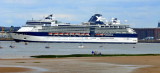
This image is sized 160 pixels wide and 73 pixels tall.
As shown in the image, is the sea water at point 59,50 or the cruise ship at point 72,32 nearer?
the sea water at point 59,50

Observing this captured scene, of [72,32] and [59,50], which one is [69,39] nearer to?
[72,32]

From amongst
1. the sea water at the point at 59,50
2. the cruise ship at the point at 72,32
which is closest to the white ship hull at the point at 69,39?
the cruise ship at the point at 72,32

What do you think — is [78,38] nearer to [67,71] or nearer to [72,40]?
[72,40]

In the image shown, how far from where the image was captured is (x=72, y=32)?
6983 inches

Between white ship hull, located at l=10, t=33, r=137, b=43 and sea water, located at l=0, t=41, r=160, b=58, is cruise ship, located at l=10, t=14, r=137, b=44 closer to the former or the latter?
white ship hull, located at l=10, t=33, r=137, b=43

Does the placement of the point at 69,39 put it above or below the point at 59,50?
above

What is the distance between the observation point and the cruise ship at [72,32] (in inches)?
6814

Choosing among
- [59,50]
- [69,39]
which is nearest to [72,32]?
[69,39]

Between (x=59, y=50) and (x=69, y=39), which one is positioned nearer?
(x=59, y=50)

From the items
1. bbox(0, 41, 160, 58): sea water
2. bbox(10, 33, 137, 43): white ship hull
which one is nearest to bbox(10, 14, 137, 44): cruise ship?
bbox(10, 33, 137, 43): white ship hull

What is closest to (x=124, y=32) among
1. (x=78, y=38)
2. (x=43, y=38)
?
(x=78, y=38)

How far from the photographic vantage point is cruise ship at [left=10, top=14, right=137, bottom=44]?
173 m

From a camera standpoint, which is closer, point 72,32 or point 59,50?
point 59,50

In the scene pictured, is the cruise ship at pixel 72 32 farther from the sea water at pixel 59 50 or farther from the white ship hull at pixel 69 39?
the sea water at pixel 59 50
